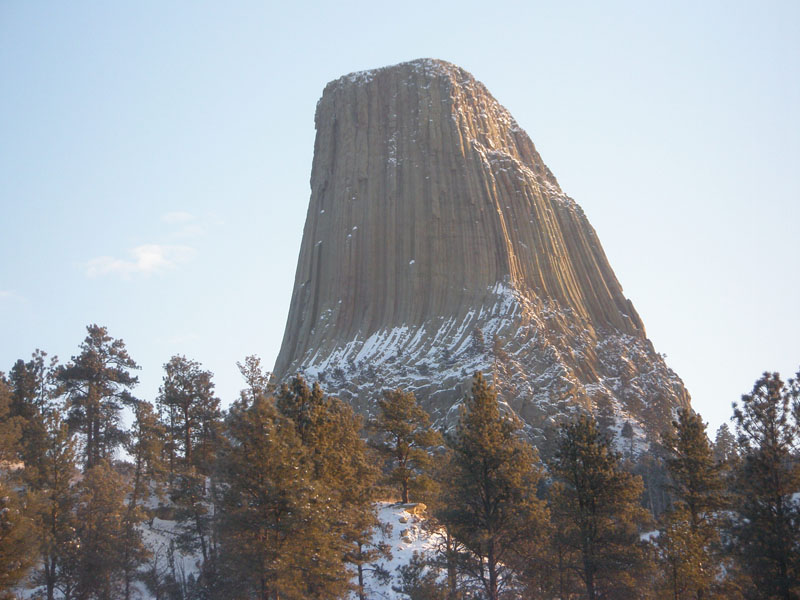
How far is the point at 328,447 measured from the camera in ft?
104

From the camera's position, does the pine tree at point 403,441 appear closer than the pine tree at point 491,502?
No

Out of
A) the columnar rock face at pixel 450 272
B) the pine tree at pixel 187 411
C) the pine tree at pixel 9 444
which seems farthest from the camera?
the columnar rock face at pixel 450 272

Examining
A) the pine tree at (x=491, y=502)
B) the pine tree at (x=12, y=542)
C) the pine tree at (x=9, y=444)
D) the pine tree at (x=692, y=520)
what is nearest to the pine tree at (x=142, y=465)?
the pine tree at (x=9, y=444)

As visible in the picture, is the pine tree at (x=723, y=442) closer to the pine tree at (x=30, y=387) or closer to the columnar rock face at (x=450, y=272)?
the columnar rock face at (x=450, y=272)

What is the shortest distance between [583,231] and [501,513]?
78.0m

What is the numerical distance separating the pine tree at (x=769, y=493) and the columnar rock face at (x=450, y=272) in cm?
4929

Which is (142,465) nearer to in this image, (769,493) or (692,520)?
(692,520)

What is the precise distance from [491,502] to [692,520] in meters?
7.86

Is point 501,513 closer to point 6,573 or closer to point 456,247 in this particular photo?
point 6,573

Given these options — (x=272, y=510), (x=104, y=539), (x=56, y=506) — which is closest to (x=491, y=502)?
(x=272, y=510)

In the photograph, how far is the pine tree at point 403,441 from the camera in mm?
46469

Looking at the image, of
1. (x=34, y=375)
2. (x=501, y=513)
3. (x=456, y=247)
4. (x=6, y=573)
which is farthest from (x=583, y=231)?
(x=6, y=573)

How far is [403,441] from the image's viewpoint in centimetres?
4694

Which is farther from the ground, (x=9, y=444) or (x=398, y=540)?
(x=9, y=444)
